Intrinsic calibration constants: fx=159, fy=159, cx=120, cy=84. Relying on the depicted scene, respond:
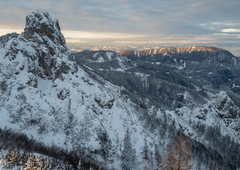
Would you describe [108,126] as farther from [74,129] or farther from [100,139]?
[74,129]

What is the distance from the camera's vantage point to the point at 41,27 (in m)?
70.4

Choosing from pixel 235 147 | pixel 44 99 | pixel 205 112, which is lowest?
pixel 235 147

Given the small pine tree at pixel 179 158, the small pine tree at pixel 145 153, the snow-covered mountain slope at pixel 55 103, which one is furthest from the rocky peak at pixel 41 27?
the small pine tree at pixel 179 158

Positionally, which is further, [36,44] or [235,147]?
[235,147]

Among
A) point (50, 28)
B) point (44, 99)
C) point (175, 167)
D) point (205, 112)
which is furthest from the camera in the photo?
point (205, 112)

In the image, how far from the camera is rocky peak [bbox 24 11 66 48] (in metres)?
67.3

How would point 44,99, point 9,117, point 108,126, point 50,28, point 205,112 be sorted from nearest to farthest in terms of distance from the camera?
point 9,117
point 44,99
point 108,126
point 50,28
point 205,112

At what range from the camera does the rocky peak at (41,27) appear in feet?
221

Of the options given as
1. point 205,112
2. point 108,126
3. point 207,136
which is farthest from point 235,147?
point 108,126

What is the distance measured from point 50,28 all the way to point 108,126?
51383 mm

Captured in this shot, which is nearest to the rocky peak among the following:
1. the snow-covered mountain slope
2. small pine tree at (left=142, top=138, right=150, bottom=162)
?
the snow-covered mountain slope

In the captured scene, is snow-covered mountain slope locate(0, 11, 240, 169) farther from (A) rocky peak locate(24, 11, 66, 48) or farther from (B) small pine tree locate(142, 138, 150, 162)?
(B) small pine tree locate(142, 138, 150, 162)

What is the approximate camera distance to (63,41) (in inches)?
3162

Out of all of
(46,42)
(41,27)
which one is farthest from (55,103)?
(41,27)
